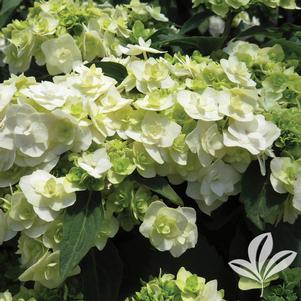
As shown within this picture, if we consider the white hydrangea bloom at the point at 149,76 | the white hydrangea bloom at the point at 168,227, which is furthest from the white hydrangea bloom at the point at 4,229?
the white hydrangea bloom at the point at 149,76

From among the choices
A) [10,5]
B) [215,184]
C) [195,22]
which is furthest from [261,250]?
[10,5]

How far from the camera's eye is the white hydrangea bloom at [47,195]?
40.2 inches

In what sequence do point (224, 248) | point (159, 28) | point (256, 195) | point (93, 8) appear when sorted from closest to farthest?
point (256, 195), point (224, 248), point (93, 8), point (159, 28)

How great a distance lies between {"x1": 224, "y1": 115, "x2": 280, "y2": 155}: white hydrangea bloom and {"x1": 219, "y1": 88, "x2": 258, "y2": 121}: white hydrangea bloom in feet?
0.04

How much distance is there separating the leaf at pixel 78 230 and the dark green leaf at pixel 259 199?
25 cm

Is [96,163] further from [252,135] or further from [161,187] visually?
[252,135]

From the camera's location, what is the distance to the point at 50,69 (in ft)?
4.43

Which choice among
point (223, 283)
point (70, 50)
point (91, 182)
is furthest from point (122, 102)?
point (223, 283)

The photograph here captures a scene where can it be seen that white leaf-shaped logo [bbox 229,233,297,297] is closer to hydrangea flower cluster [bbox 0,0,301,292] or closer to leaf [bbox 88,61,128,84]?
Answer: hydrangea flower cluster [bbox 0,0,301,292]

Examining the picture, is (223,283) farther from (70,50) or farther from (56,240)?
(70,50)

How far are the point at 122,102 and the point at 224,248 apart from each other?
15.8 inches

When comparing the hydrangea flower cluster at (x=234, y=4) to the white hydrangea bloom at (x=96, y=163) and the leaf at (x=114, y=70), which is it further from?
the white hydrangea bloom at (x=96, y=163)

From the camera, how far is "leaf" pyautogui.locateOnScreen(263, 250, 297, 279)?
3.33ft

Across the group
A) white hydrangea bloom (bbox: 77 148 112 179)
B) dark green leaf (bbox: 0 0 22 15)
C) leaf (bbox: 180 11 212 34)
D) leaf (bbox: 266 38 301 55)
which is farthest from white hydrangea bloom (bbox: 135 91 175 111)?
dark green leaf (bbox: 0 0 22 15)
